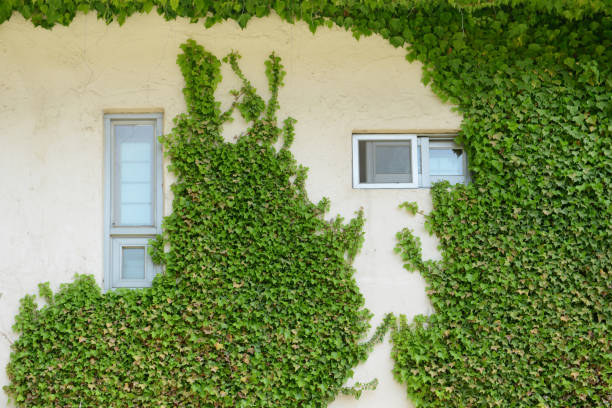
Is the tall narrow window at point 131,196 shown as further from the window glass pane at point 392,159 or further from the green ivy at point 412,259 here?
the window glass pane at point 392,159

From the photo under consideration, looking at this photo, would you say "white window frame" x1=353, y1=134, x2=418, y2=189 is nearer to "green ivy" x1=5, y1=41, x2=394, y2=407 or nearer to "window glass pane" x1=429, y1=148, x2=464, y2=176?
"window glass pane" x1=429, y1=148, x2=464, y2=176

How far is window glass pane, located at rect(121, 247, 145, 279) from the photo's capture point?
156 inches

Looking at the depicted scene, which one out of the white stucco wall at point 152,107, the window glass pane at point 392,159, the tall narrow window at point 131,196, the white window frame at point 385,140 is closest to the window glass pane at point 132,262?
the tall narrow window at point 131,196

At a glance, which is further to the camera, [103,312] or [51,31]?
[51,31]

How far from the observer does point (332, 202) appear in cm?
392

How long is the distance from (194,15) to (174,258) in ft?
6.20

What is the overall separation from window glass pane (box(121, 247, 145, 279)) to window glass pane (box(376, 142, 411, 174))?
198cm

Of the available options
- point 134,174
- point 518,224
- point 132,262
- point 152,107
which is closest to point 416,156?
point 518,224

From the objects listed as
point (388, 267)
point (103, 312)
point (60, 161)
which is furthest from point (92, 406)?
point (388, 267)

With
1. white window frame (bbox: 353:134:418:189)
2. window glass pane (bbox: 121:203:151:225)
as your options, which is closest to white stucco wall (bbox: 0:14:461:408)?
white window frame (bbox: 353:134:418:189)

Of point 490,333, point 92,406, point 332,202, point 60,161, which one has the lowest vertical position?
point 92,406

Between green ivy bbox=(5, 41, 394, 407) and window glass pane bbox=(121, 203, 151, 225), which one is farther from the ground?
window glass pane bbox=(121, 203, 151, 225)

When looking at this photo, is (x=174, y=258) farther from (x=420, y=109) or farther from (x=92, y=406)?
(x=420, y=109)

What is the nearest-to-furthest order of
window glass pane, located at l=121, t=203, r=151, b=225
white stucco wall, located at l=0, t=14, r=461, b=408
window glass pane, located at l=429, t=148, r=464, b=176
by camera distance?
white stucco wall, located at l=0, t=14, r=461, b=408 < window glass pane, located at l=121, t=203, r=151, b=225 < window glass pane, located at l=429, t=148, r=464, b=176
